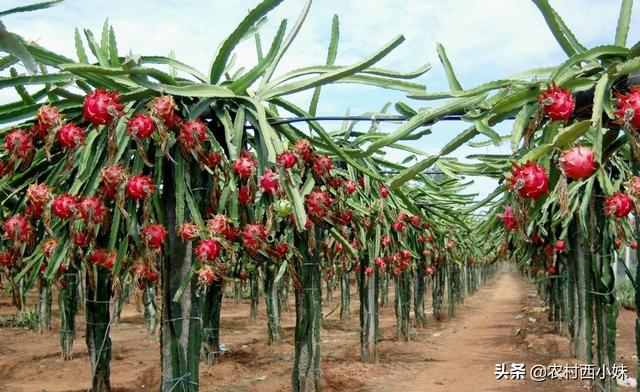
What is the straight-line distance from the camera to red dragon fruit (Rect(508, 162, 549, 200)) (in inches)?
74.9

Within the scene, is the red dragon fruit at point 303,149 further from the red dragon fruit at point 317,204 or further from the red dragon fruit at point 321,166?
the red dragon fruit at point 317,204

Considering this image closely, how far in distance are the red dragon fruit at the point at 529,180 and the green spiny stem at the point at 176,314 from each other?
1555 millimetres

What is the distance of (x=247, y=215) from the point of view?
3.03 m

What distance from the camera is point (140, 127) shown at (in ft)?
7.70

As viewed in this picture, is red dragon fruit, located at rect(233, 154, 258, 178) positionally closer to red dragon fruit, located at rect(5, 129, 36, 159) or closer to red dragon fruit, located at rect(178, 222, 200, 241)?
red dragon fruit, located at rect(178, 222, 200, 241)

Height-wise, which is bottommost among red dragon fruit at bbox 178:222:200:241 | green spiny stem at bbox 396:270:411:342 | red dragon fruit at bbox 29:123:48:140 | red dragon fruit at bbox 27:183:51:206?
green spiny stem at bbox 396:270:411:342

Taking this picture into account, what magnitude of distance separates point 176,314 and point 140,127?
987 millimetres

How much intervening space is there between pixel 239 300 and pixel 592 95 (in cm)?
1920

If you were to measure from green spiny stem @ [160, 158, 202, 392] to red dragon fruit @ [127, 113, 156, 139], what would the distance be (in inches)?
17.4

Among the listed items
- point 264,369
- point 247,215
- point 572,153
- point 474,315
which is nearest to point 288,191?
point 247,215

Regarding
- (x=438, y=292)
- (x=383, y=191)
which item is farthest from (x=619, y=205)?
(x=438, y=292)

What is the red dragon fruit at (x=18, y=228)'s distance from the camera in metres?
2.49

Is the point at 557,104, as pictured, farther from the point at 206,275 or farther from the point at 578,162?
the point at 206,275

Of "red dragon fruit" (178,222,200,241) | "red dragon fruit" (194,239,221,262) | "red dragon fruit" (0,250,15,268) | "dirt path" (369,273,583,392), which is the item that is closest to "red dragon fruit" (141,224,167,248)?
"red dragon fruit" (178,222,200,241)
